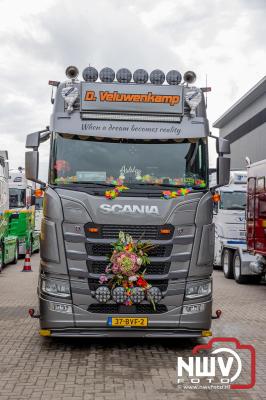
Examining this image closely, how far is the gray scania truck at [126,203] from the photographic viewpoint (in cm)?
820

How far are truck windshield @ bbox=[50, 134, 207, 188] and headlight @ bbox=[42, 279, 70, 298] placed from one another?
1.40 metres

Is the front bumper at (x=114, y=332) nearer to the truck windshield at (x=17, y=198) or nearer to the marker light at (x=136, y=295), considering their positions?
the marker light at (x=136, y=295)

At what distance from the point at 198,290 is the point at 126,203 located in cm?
156

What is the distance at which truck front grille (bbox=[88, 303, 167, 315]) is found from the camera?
823 centimetres

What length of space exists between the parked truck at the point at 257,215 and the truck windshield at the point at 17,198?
1206cm

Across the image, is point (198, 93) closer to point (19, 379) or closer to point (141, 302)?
point (141, 302)

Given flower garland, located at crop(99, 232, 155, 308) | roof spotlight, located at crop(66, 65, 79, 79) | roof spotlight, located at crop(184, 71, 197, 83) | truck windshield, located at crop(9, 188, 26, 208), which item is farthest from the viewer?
truck windshield, located at crop(9, 188, 26, 208)

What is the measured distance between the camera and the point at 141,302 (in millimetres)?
8250

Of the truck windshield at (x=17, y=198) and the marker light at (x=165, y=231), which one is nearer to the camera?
the marker light at (x=165, y=231)

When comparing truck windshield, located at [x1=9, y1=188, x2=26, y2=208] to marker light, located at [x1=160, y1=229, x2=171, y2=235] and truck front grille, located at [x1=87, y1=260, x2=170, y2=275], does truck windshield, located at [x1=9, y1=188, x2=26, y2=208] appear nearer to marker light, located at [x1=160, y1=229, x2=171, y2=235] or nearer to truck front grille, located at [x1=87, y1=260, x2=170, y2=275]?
truck front grille, located at [x1=87, y1=260, x2=170, y2=275]

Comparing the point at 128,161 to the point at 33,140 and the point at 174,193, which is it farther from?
the point at 33,140

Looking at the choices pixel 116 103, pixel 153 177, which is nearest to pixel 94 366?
pixel 153 177

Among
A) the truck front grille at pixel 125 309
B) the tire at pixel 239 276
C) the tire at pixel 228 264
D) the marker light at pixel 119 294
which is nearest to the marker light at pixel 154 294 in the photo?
the truck front grille at pixel 125 309

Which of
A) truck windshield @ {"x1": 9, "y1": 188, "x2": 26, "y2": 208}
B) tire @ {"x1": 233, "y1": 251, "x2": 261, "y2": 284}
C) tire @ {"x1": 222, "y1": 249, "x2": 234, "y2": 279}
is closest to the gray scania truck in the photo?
tire @ {"x1": 233, "y1": 251, "x2": 261, "y2": 284}
